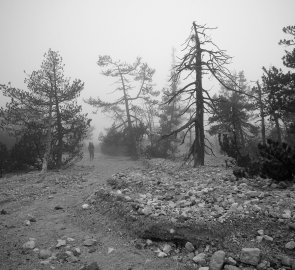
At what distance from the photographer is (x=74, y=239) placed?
6.58 meters

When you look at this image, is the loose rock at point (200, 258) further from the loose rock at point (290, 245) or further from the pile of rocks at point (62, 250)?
the pile of rocks at point (62, 250)

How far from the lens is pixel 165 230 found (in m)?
6.02

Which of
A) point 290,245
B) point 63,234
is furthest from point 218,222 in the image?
point 63,234

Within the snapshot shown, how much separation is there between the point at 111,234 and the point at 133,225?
625 mm

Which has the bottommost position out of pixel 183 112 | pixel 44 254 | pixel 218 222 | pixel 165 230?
pixel 44 254

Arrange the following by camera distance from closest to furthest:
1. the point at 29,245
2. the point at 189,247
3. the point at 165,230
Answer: the point at 189,247, the point at 165,230, the point at 29,245

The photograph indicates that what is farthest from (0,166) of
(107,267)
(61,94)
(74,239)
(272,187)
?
(272,187)

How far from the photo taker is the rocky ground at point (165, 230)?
202 inches

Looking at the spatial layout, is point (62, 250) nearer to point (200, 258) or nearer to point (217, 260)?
point (200, 258)

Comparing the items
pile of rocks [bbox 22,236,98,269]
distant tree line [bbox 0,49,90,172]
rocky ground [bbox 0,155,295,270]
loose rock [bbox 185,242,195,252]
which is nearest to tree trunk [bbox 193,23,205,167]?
rocky ground [bbox 0,155,295,270]

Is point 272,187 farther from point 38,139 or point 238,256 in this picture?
point 38,139

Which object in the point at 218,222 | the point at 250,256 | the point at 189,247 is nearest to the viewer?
the point at 250,256

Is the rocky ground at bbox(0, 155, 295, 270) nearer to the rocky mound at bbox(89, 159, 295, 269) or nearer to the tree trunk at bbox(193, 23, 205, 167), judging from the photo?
the rocky mound at bbox(89, 159, 295, 269)

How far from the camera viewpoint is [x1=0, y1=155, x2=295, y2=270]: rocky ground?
514 cm
